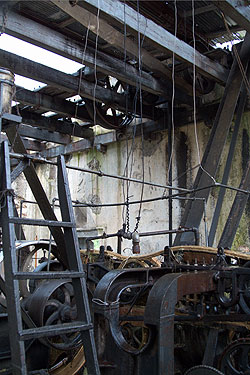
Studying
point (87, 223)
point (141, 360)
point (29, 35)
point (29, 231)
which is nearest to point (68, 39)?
point (29, 35)

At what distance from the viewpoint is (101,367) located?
2.61 metres

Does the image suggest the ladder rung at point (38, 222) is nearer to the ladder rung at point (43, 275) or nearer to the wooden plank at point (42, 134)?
the ladder rung at point (43, 275)

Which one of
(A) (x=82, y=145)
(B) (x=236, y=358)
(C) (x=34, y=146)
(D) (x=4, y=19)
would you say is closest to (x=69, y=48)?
(D) (x=4, y=19)

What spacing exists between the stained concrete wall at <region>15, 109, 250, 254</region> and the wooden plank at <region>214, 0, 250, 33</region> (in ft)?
8.83

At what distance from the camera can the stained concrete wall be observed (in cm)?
786

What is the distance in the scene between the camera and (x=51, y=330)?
247 cm

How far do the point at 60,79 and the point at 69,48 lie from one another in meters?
0.93

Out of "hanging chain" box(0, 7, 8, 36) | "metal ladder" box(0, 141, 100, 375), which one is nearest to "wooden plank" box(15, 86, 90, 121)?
"hanging chain" box(0, 7, 8, 36)

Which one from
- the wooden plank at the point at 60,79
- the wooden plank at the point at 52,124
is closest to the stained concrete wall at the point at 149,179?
the wooden plank at the point at 52,124

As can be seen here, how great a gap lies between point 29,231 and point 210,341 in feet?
28.5

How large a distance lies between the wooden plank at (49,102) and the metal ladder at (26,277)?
475cm

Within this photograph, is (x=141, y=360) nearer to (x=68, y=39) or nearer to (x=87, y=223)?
(x=68, y=39)

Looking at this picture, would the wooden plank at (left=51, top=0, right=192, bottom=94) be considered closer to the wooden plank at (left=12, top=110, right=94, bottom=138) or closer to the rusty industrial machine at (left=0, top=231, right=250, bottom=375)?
the wooden plank at (left=12, top=110, right=94, bottom=138)

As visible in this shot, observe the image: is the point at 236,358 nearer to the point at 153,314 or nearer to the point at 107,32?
the point at 153,314
